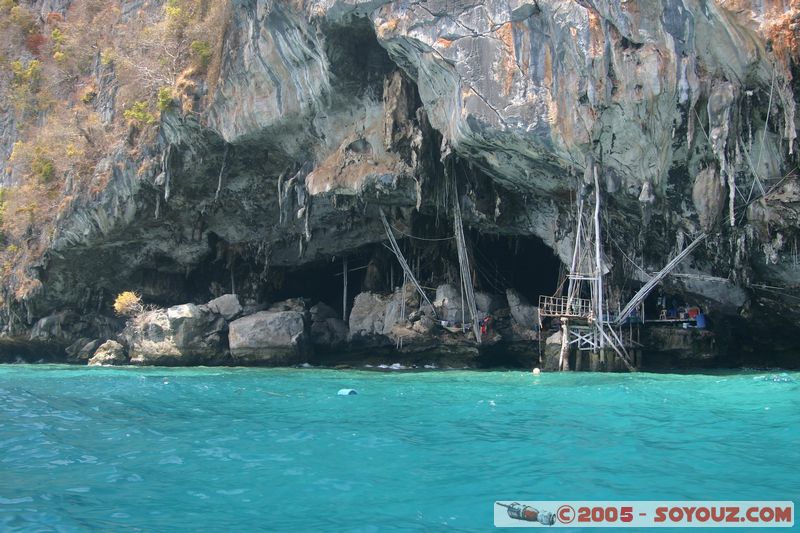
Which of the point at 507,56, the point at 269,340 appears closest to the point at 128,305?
the point at 269,340

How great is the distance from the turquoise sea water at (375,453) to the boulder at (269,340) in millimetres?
8964

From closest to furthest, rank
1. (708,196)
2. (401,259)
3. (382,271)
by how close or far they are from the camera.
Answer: (708,196) → (401,259) → (382,271)

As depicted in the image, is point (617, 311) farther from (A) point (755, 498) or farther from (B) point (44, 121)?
(B) point (44, 121)

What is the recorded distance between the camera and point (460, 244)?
70.7 feet

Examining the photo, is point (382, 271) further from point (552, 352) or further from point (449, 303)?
point (552, 352)

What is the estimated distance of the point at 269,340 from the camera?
23500mm

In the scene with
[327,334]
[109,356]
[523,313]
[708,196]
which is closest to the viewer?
[708,196]

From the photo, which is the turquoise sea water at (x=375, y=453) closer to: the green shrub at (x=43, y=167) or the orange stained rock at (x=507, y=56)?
the orange stained rock at (x=507, y=56)

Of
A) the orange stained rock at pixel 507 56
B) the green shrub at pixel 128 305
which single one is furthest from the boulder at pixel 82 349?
the orange stained rock at pixel 507 56

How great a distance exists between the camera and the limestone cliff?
14695 mm

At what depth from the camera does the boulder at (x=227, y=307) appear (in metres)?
25.0

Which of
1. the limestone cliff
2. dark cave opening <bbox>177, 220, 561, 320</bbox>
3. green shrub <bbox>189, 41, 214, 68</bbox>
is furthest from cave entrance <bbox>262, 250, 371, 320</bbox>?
green shrub <bbox>189, 41, 214, 68</bbox>

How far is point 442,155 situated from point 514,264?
892 cm

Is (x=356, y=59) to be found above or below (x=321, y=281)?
above
